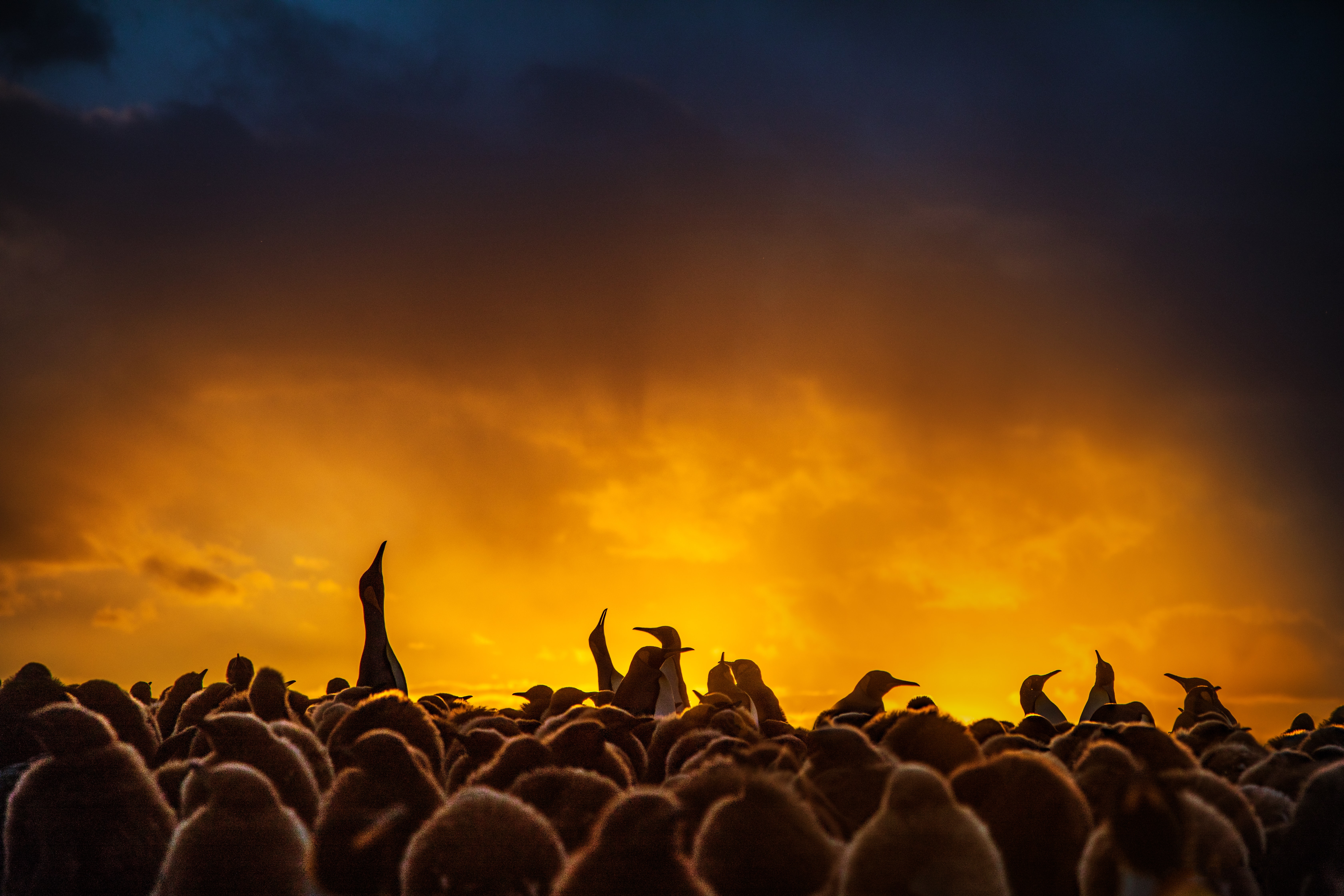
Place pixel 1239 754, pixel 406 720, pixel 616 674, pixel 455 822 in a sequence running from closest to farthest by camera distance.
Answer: pixel 455 822 < pixel 406 720 < pixel 1239 754 < pixel 616 674

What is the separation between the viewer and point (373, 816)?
5.47m

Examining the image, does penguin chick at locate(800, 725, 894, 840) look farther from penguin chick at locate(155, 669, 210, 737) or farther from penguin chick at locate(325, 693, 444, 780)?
penguin chick at locate(155, 669, 210, 737)

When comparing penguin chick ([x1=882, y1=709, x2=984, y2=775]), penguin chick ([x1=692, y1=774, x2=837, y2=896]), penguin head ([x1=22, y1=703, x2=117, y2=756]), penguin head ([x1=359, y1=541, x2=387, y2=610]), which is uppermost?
penguin head ([x1=359, y1=541, x2=387, y2=610])

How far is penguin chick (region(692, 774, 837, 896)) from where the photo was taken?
477 centimetres

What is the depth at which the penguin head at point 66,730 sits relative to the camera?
5.82 meters

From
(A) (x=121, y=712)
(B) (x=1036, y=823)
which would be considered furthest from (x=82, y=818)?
(B) (x=1036, y=823)

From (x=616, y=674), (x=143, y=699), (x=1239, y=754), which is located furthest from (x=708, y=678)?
(x=1239, y=754)

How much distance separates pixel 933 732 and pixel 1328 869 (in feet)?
7.42

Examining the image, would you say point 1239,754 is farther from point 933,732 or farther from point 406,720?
point 406,720

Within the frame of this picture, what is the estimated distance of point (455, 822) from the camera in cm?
476

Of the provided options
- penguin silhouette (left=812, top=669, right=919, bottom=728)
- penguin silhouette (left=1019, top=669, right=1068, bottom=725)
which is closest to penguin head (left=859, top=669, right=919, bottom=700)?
penguin silhouette (left=812, top=669, right=919, bottom=728)

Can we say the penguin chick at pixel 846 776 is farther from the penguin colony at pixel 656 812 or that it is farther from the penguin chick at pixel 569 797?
the penguin chick at pixel 569 797

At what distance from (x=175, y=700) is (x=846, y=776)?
10.3 meters

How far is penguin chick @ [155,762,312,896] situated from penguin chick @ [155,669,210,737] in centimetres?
493
